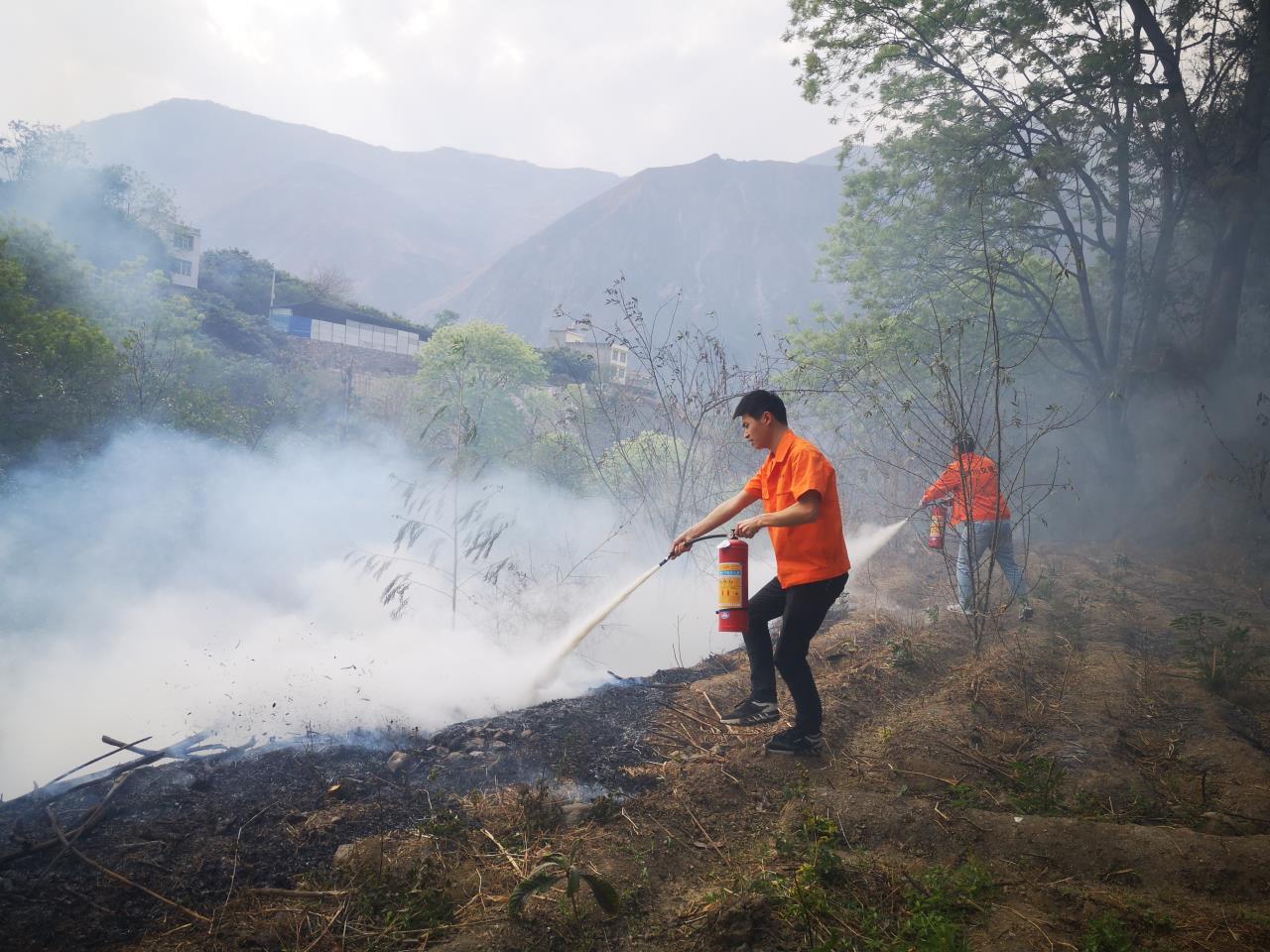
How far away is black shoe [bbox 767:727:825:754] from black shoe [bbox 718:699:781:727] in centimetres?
13

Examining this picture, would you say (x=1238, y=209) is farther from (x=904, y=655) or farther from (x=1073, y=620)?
(x=904, y=655)

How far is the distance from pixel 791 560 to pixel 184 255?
55.2 meters

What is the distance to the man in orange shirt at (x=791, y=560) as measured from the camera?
12.9 feet

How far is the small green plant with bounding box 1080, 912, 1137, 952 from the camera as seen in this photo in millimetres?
2342

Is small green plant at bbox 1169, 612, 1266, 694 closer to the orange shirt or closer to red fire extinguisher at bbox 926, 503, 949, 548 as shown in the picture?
red fire extinguisher at bbox 926, 503, 949, 548

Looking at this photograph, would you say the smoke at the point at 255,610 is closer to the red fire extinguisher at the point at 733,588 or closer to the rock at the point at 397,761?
the rock at the point at 397,761

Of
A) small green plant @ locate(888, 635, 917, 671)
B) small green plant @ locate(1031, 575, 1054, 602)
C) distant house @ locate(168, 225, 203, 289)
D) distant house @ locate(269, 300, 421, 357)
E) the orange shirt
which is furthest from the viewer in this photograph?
distant house @ locate(269, 300, 421, 357)

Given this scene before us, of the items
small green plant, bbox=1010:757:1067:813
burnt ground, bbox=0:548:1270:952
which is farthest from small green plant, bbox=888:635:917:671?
small green plant, bbox=1010:757:1067:813

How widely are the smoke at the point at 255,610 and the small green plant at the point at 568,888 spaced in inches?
103

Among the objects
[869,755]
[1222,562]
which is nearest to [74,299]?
[869,755]

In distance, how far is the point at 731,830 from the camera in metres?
3.48

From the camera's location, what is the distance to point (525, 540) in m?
12.3

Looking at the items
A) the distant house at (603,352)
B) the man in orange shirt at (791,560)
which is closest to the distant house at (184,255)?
the distant house at (603,352)

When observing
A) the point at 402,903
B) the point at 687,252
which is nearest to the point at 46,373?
the point at 402,903
